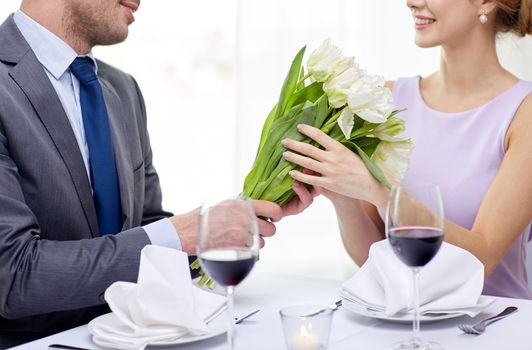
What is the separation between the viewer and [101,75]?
2258mm

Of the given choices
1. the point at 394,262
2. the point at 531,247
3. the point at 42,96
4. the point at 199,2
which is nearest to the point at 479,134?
the point at 531,247

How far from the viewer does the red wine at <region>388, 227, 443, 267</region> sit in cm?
127

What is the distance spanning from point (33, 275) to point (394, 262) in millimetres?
772

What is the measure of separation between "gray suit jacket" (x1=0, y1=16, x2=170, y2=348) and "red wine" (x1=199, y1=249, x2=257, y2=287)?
507mm

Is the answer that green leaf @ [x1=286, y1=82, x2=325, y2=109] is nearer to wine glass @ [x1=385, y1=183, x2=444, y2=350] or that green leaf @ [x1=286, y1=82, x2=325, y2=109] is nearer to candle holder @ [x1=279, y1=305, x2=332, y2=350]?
wine glass @ [x1=385, y1=183, x2=444, y2=350]

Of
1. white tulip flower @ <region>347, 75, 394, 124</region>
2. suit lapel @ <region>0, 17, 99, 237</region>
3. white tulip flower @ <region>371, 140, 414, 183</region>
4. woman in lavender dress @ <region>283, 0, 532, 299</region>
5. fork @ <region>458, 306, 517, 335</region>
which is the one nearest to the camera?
fork @ <region>458, 306, 517, 335</region>

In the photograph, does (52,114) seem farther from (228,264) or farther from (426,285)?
(426,285)

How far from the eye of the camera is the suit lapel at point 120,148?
2014 millimetres

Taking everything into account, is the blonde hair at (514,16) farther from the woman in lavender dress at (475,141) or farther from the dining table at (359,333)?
the dining table at (359,333)

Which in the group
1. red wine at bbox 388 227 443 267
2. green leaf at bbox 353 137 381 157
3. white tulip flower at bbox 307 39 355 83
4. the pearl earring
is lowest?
red wine at bbox 388 227 443 267

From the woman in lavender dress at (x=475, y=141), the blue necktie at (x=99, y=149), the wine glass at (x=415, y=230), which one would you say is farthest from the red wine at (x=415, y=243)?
the blue necktie at (x=99, y=149)

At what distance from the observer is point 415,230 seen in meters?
1.28

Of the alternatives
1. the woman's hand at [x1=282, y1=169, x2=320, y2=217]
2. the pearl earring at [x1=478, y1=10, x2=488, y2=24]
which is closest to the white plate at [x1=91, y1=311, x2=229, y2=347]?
the woman's hand at [x1=282, y1=169, x2=320, y2=217]

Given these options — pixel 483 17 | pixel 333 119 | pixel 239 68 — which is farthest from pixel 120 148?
pixel 239 68
